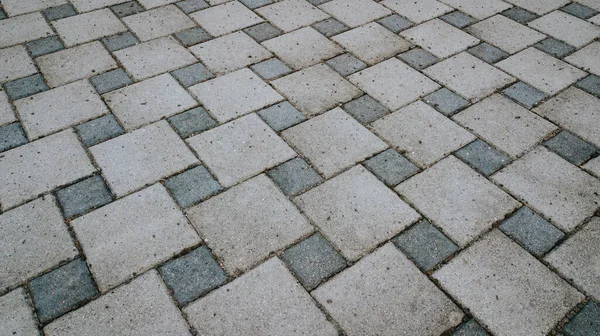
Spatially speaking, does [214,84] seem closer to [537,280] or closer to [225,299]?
[225,299]

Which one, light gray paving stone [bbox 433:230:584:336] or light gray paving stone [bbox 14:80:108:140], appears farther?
light gray paving stone [bbox 14:80:108:140]

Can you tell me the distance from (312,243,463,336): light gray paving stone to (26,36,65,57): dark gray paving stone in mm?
2970

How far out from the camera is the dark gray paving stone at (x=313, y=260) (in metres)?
2.21

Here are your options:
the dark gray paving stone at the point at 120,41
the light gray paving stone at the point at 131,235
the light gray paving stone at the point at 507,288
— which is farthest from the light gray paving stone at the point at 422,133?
the dark gray paving stone at the point at 120,41

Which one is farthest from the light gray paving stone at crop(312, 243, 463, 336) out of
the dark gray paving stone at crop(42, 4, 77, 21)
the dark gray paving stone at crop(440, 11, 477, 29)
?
the dark gray paving stone at crop(42, 4, 77, 21)

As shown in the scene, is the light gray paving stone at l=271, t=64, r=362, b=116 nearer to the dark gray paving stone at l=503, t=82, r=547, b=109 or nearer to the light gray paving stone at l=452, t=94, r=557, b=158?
the light gray paving stone at l=452, t=94, r=557, b=158

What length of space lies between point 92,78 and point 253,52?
125 centimetres

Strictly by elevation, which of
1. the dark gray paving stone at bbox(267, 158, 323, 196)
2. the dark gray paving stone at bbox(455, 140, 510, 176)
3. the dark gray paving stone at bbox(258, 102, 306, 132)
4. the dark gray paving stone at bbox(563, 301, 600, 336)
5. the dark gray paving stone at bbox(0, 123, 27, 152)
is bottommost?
the dark gray paving stone at bbox(563, 301, 600, 336)

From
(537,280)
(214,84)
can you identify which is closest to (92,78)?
(214,84)

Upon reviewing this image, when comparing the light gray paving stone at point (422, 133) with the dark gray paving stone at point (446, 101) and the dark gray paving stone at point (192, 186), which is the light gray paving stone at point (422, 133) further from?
the dark gray paving stone at point (192, 186)

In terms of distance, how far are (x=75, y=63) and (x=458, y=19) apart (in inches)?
130

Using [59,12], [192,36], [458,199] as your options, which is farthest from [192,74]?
[458,199]

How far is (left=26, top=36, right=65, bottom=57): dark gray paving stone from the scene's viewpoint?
358cm

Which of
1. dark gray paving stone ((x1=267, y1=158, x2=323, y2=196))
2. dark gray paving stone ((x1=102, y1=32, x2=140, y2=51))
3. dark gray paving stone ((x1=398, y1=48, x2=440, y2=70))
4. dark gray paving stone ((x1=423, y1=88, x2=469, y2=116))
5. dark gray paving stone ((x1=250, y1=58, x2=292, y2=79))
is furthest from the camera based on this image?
→ dark gray paving stone ((x1=102, y1=32, x2=140, y2=51))
